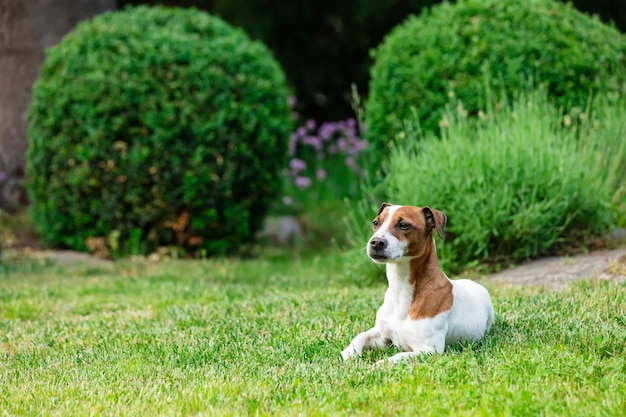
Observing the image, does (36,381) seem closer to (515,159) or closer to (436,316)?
(436,316)

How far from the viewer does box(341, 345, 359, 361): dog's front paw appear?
4.30 meters

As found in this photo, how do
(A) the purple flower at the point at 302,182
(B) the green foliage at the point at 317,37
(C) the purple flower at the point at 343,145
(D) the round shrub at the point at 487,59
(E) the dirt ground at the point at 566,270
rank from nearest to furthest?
(E) the dirt ground at the point at 566,270 < (D) the round shrub at the point at 487,59 < (A) the purple flower at the point at 302,182 < (C) the purple flower at the point at 343,145 < (B) the green foliage at the point at 317,37

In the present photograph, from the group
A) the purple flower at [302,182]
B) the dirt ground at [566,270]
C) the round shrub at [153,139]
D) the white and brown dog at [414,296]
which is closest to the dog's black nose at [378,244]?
the white and brown dog at [414,296]

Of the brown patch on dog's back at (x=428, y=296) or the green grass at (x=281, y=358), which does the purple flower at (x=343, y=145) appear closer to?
the green grass at (x=281, y=358)

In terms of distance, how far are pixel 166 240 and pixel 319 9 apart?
22.8 feet

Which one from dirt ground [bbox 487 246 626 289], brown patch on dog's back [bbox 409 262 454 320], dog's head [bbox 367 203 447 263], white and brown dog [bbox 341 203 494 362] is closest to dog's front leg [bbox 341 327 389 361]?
white and brown dog [bbox 341 203 494 362]

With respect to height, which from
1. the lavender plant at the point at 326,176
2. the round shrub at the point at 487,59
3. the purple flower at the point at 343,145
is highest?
the round shrub at the point at 487,59

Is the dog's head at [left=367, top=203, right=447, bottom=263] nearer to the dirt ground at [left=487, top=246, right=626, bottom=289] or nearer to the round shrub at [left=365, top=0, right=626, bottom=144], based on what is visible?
the dirt ground at [left=487, top=246, right=626, bottom=289]

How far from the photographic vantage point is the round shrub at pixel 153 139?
359 inches

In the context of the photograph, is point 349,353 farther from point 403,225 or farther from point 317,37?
point 317,37

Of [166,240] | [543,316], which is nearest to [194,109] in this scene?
[166,240]

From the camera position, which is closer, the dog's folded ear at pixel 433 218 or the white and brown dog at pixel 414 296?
the white and brown dog at pixel 414 296

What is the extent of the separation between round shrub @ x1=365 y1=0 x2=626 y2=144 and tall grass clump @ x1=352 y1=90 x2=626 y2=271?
1267 mm

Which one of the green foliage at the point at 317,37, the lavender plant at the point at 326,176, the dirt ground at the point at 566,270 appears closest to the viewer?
the dirt ground at the point at 566,270
